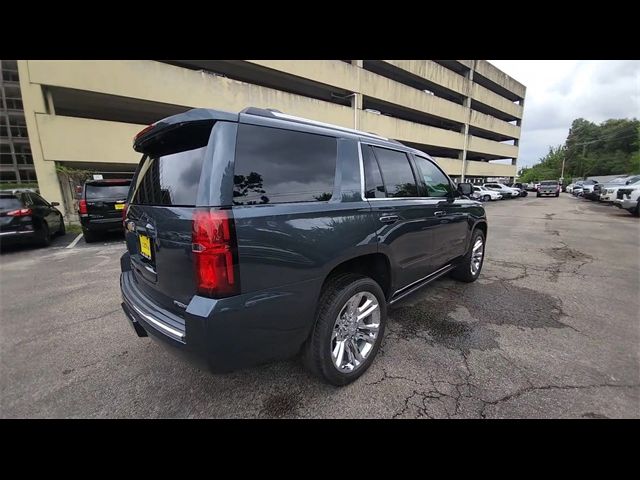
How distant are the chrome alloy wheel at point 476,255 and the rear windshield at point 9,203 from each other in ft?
31.5

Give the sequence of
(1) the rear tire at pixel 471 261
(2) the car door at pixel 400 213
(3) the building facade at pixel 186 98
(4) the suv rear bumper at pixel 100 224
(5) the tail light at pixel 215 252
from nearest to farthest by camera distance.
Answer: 1. (5) the tail light at pixel 215 252
2. (2) the car door at pixel 400 213
3. (1) the rear tire at pixel 471 261
4. (4) the suv rear bumper at pixel 100 224
5. (3) the building facade at pixel 186 98

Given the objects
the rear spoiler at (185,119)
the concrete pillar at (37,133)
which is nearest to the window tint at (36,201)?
the concrete pillar at (37,133)

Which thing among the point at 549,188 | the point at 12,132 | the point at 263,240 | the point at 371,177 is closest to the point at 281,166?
the point at 263,240

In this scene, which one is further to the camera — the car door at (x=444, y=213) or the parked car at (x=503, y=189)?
the parked car at (x=503, y=189)

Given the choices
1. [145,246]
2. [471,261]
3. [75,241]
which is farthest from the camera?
[75,241]

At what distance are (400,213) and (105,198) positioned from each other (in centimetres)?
756

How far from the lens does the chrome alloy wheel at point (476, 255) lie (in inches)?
173

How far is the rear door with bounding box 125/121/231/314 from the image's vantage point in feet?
5.26

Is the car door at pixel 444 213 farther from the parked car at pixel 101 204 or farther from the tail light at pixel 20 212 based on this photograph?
the tail light at pixel 20 212

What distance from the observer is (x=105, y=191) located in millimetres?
7012

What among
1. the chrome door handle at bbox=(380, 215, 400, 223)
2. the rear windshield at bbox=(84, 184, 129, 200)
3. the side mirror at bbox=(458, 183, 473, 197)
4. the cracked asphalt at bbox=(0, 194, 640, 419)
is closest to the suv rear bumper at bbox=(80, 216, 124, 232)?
the rear windshield at bbox=(84, 184, 129, 200)

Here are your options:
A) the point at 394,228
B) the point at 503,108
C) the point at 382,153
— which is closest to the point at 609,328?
the point at 394,228

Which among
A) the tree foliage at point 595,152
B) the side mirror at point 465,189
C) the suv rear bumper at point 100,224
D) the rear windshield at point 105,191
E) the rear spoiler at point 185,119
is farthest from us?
the tree foliage at point 595,152

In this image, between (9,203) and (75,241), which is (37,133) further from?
(9,203)
